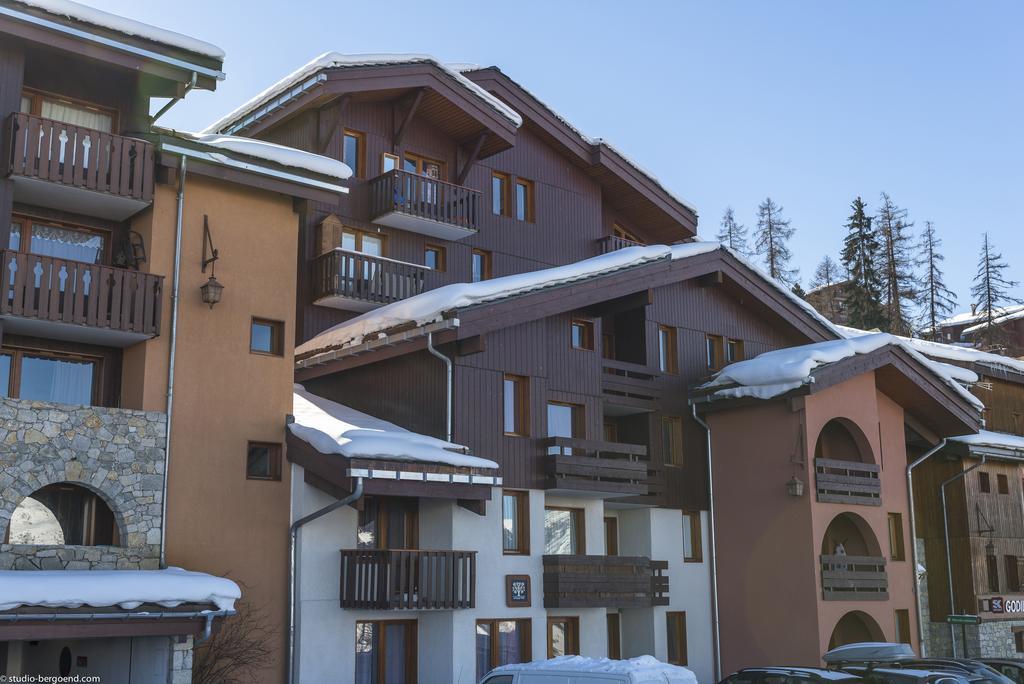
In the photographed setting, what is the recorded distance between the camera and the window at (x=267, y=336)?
67.8 feet

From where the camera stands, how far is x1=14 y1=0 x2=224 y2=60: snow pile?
18.2 m

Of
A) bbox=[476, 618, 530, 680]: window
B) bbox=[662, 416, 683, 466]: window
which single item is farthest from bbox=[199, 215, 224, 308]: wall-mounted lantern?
bbox=[662, 416, 683, 466]: window

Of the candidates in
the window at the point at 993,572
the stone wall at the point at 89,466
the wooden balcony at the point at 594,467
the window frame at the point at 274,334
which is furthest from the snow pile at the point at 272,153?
the window at the point at 993,572

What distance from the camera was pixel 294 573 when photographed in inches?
797

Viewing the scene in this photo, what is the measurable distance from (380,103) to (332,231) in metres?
4.03

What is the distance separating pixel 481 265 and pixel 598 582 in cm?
1016

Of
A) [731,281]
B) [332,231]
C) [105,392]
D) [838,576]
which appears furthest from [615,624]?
[105,392]

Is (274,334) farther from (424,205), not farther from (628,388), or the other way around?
(628,388)

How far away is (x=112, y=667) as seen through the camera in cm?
1827

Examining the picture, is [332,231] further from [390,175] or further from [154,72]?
[154,72]

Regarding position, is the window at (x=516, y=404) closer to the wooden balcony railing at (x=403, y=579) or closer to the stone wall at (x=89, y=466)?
the wooden balcony railing at (x=403, y=579)

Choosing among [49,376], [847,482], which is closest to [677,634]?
[847,482]

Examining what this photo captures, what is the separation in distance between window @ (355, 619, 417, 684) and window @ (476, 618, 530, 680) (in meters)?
1.33

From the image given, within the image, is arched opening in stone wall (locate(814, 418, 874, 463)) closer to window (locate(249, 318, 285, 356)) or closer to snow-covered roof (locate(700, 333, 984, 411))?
snow-covered roof (locate(700, 333, 984, 411))
